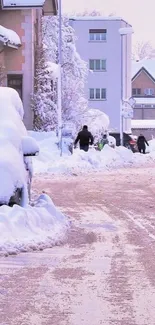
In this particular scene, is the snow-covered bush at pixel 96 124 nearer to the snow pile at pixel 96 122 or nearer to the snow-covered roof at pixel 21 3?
the snow pile at pixel 96 122

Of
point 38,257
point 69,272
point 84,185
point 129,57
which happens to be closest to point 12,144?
point 38,257

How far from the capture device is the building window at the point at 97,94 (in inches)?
2692

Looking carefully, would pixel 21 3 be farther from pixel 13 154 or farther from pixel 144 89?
pixel 144 89

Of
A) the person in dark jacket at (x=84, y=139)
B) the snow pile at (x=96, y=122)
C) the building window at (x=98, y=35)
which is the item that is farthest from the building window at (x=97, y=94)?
the person in dark jacket at (x=84, y=139)

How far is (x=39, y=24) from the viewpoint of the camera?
38625mm

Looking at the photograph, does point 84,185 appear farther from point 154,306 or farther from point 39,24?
point 39,24

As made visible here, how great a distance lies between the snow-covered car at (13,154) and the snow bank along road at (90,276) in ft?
3.07

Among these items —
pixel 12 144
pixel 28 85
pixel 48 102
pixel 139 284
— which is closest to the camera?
pixel 139 284

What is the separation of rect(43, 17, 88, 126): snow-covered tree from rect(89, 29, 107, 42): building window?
8891 millimetres

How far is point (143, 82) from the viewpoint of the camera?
98.3 metres

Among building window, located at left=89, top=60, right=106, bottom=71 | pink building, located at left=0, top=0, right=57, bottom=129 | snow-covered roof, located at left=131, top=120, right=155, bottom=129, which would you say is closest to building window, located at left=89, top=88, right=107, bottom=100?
building window, located at left=89, top=60, right=106, bottom=71

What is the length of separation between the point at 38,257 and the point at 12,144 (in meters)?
2.63

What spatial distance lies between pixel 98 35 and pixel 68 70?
675 inches

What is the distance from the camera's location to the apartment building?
67.8 metres
